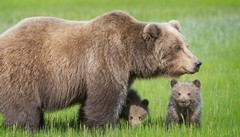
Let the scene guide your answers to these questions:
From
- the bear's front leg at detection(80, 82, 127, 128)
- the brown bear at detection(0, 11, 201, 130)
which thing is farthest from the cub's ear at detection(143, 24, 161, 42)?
the bear's front leg at detection(80, 82, 127, 128)

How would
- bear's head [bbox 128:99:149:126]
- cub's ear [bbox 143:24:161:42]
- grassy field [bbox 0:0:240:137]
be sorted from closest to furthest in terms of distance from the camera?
grassy field [bbox 0:0:240:137]
cub's ear [bbox 143:24:161:42]
bear's head [bbox 128:99:149:126]

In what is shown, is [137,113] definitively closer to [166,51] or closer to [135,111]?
[135,111]

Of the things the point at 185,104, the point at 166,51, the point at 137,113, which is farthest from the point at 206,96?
the point at 185,104

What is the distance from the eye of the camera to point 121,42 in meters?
7.91

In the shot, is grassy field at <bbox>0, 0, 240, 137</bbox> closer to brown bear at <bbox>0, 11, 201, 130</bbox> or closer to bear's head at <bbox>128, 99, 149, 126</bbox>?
bear's head at <bbox>128, 99, 149, 126</bbox>

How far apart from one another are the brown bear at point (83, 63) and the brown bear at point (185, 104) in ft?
0.78

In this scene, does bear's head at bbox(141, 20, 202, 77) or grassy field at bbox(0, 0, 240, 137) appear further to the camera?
bear's head at bbox(141, 20, 202, 77)

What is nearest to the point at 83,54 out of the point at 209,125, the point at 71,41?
the point at 71,41

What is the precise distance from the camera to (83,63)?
7.79 m

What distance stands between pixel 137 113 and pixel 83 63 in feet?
4.02

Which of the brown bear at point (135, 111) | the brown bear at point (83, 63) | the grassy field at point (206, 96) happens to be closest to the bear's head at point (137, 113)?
the brown bear at point (135, 111)

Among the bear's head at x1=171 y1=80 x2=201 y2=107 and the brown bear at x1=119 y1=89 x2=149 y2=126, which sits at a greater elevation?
the bear's head at x1=171 y1=80 x2=201 y2=107

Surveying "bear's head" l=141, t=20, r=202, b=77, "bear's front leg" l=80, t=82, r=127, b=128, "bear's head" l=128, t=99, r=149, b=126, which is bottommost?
"bear's head" l=128, t=99, r=149, b=126

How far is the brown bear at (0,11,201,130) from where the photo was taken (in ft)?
25.2
